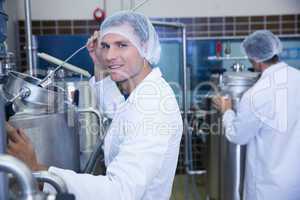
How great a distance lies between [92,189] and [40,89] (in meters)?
0.33

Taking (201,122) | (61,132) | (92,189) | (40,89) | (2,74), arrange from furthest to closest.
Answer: (201,122) → (61,132) → (40,89) → (92,189) → (2,74)

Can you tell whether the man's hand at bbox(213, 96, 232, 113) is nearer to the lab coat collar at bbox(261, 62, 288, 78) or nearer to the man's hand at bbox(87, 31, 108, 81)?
the lab coat collar at bbox(261, 62, 288, 78)

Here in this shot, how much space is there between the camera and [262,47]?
169cm

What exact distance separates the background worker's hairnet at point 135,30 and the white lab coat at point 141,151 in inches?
3.3

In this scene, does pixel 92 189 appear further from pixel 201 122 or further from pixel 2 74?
pixel 201 122

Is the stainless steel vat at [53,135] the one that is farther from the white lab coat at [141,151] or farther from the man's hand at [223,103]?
the man's hand at [223,103]

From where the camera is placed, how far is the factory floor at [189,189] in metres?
2.48

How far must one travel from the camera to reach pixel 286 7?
2.75 meters

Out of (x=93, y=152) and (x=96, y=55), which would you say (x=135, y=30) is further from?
(x=93, y=152)

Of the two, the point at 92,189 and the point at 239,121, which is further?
the point at 239,121

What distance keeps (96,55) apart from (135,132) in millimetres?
608

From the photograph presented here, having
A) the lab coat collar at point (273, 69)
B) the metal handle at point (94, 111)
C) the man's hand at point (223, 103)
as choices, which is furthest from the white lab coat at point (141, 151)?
the man's hand at point (223, 103)

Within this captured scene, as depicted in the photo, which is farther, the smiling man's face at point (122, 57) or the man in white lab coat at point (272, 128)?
the man in white lab coat at point (272, 128)

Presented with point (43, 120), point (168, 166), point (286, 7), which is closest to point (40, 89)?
point (43, 120)
